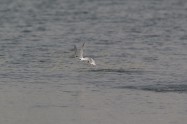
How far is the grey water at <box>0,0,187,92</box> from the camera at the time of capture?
77.3 ft

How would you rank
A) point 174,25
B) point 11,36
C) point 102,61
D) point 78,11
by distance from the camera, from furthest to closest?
point 78,11
point 174,25
point 11,36
point 102,61

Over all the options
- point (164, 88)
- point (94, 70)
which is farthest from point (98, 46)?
point (164, 88)

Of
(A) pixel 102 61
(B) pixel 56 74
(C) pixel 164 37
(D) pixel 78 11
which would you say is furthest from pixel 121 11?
(B) pixel 56 74

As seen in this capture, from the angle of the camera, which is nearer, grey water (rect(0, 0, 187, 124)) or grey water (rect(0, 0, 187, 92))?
grey water (rect(0, 0, 187, 124))

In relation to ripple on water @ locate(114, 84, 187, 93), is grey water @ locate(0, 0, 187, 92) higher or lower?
lower

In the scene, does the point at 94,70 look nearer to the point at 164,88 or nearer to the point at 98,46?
the point at 164,88

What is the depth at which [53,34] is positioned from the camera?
118 feet

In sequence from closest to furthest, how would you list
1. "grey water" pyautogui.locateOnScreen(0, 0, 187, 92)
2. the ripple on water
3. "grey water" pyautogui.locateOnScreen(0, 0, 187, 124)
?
"grey water" pyautogui.locateOnScreen(0, 0, 187, 124)
the ripple on water
"grey water" pyautogui.locateOnScreen(0, 0, 187, 92)

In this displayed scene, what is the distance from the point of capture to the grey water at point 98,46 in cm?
2356

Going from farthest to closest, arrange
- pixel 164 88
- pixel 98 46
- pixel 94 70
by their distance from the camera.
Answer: pixel 98 46
pixel 94 70
pixel 164 88

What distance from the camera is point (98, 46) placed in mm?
31703

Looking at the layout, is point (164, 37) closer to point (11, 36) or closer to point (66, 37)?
point (66, 37)

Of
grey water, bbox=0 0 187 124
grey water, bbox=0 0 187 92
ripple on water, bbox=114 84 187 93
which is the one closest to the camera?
grey water, bbox=0 0 187 124

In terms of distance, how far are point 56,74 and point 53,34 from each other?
11685mm
